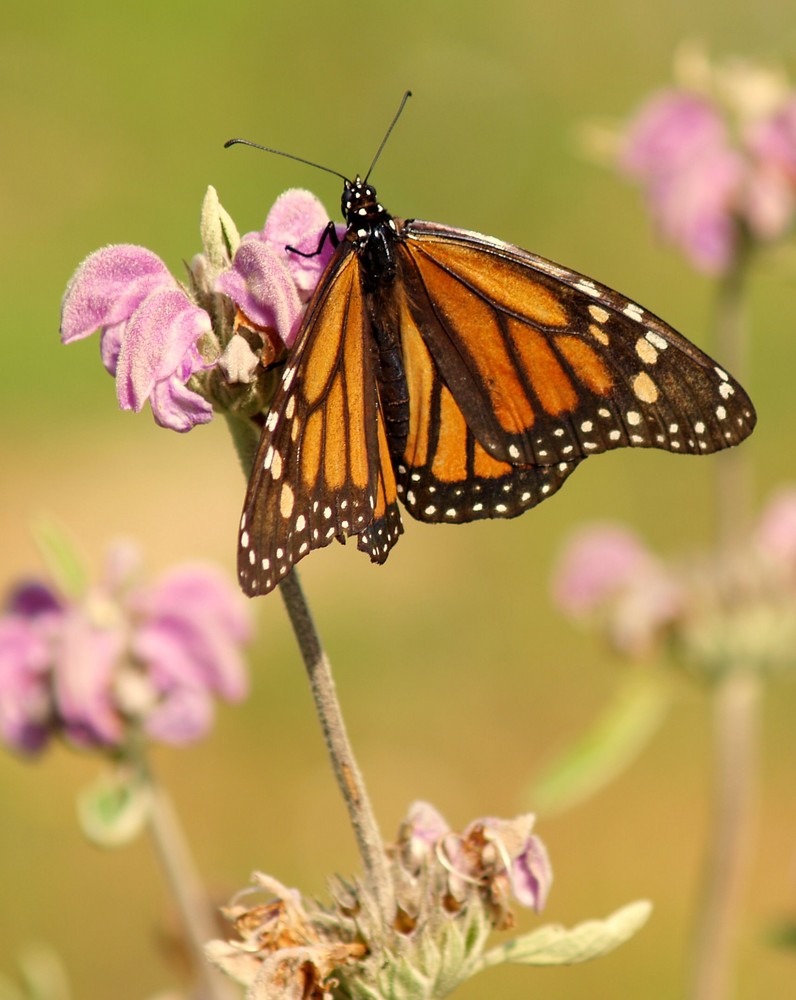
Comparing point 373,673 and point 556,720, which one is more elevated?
point 373,673

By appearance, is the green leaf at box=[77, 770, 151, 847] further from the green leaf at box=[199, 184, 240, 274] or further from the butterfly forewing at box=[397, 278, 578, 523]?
the green leaf at box=[199, 184, 240, 274]

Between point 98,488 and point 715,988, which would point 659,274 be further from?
point 715,988

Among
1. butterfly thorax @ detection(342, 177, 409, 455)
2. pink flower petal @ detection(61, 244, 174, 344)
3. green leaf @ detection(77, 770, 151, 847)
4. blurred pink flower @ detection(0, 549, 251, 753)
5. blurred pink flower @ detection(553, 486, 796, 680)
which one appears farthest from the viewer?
blurred pink flower @ detection(553, 486, 796, 680)

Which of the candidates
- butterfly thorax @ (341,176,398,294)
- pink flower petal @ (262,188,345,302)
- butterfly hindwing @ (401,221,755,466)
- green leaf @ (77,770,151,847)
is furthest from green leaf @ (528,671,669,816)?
pink flower petal @ (262,188,345,302)

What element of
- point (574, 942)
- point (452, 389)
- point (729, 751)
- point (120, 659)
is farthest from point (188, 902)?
point (729, 751)

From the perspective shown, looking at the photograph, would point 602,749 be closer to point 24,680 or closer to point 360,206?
point 24,680

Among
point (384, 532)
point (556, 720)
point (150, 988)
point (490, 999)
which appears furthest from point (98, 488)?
point (384, 532)

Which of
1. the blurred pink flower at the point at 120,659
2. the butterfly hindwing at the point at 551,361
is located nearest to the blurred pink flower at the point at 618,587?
the blurred pink flower at the point at 120,659
